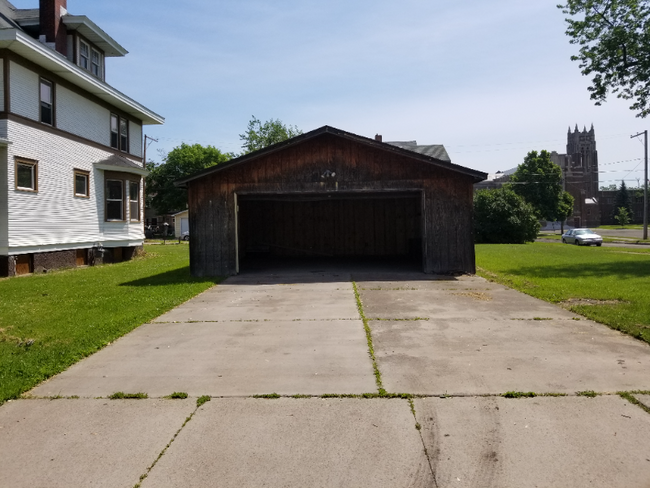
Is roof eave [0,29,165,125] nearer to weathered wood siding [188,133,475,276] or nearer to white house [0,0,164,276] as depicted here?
white house [0,0,164,276]

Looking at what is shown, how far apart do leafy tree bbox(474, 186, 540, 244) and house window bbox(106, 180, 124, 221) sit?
27.5 meters

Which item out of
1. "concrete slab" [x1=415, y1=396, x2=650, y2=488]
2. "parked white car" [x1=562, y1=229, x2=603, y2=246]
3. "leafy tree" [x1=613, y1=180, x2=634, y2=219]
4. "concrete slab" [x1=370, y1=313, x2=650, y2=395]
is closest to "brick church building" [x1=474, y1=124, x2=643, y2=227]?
"leafy tree" [x1=613, y1=180, x2=634, y2=219]

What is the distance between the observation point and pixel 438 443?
3635mm

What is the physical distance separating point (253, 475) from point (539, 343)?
4.60 m

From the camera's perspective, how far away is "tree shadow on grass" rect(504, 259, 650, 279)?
14.2 m

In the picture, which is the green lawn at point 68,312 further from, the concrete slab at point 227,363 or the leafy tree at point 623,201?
the leafy tree at point 623,201

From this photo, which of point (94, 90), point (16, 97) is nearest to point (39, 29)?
point (94, 90)

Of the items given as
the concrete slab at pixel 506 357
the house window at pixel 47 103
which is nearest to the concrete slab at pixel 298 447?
the concrete slab at pixel 506 357

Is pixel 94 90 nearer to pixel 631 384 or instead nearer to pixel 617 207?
pixel 631 384

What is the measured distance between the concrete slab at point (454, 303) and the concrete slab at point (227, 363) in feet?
5.09

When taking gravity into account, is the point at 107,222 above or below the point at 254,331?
above

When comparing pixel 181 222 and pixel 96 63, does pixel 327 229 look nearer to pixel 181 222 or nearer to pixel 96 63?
pixel 96 63

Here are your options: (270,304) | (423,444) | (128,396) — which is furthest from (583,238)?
(128,396)

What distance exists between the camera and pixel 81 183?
758 inches
